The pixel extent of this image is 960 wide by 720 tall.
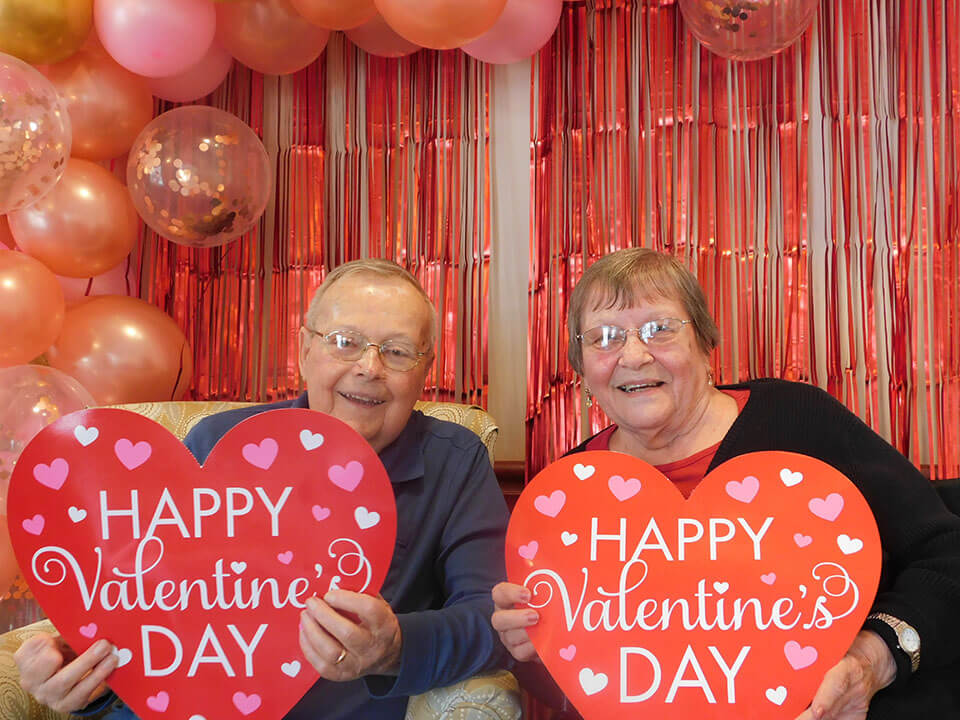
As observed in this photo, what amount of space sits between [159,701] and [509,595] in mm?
518

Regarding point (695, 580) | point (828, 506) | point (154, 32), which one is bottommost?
point (695, 580)

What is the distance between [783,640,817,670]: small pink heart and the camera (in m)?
1.32

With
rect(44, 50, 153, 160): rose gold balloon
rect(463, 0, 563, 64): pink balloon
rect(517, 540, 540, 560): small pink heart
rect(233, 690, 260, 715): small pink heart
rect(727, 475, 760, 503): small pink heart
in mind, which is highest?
rect(463, 0, 563, 64): pink balloon

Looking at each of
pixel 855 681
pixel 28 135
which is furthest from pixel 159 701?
pixel 28 135

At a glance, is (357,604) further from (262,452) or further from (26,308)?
(26,308)

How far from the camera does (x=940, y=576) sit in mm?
1455

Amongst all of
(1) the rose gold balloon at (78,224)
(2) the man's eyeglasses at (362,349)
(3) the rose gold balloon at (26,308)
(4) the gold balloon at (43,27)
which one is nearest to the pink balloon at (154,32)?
(4) the gold balloon at (43,27)

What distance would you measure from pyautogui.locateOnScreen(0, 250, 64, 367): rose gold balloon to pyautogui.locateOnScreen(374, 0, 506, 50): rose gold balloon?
106 centimetres

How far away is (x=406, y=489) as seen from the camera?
166cm

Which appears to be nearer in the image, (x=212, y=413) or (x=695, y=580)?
(x=695, y=580)

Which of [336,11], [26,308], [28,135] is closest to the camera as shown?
[28,135]

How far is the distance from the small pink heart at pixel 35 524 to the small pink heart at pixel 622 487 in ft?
2.70

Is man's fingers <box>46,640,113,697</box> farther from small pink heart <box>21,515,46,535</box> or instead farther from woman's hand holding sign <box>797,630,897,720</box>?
woman's hand holding sign <box>797,630,897,720</box>

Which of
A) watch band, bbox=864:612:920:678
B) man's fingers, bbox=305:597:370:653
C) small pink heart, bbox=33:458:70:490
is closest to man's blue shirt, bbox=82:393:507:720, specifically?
man's fingers, bbox=305:597:370:653
